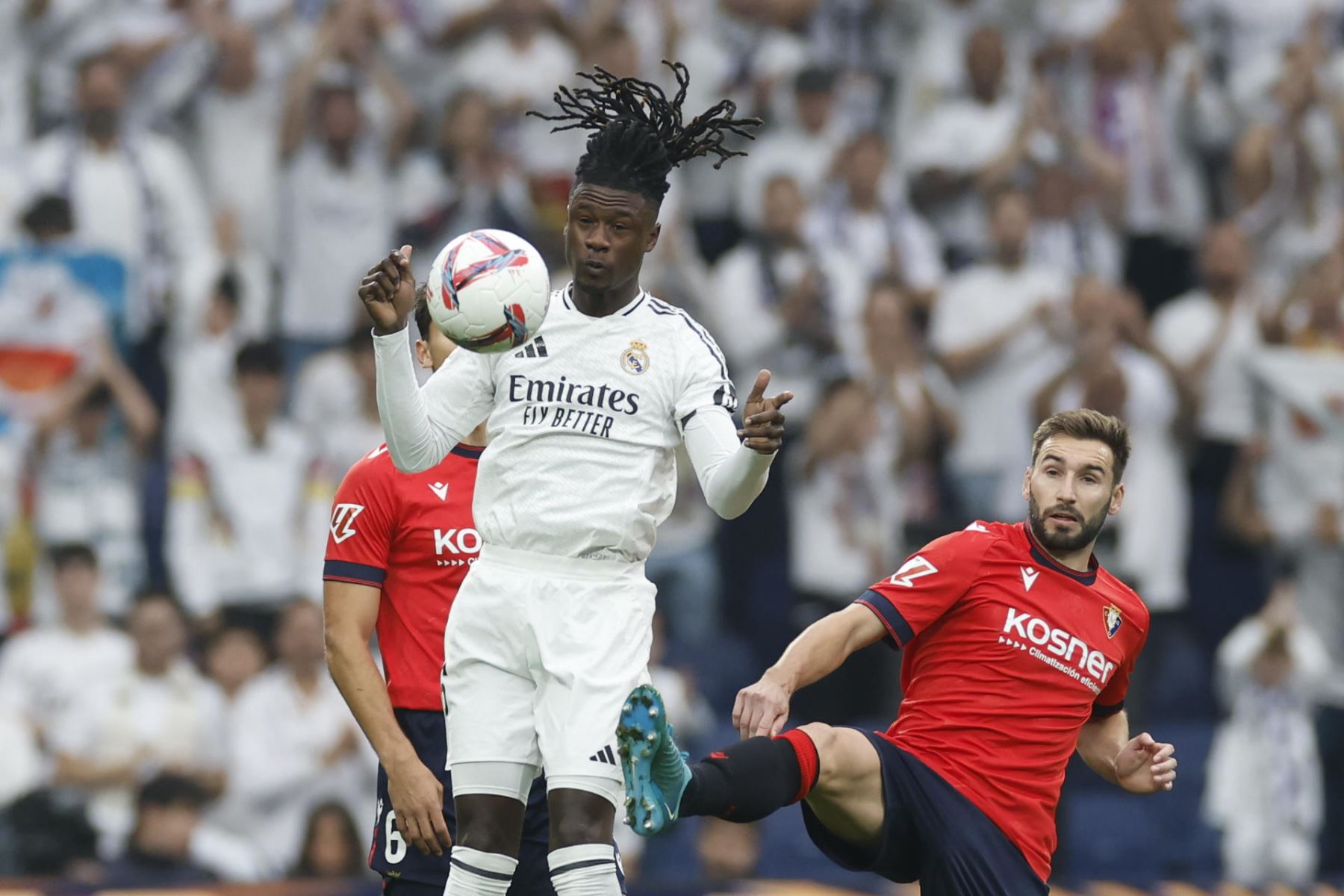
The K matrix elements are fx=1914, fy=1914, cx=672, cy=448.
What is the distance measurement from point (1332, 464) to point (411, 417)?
843 cm

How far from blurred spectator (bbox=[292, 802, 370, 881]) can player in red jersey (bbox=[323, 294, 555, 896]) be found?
4.07m

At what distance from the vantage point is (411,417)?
5.30 metres

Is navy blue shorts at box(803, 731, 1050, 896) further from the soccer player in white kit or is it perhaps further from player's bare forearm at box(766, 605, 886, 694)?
the soccer player in white kit

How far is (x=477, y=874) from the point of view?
5.25 metres

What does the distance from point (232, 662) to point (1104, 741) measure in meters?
5.50

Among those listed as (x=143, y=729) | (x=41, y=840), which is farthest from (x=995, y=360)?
(x=41, y=840)

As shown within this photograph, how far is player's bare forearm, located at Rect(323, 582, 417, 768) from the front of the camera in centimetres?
579

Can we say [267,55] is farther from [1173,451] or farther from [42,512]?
[1173,451]

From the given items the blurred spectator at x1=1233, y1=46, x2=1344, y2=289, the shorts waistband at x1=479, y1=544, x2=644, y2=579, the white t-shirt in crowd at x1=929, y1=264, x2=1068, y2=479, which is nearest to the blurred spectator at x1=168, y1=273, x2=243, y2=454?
the white t-shirt in crowd at x1=929, y1=264, x2=1068, y2=479

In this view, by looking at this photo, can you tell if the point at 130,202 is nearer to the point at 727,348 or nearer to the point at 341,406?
the point at 341,406

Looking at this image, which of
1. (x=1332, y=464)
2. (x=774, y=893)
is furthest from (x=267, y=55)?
(x=1332, y=464)

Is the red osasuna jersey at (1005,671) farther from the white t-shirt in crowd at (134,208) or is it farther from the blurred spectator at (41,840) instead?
the white t-shirt in crowd at (134,208)

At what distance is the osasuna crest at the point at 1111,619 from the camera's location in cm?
631

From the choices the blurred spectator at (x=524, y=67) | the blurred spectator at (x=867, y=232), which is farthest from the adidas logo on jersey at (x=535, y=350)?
the blurred spectator at (x=524, y=67)
